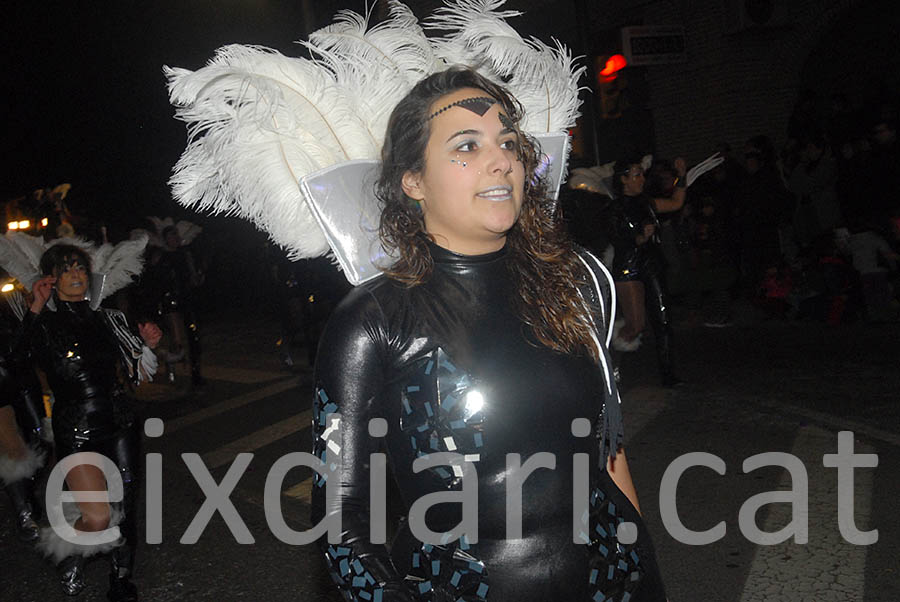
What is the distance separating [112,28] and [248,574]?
23.6 m

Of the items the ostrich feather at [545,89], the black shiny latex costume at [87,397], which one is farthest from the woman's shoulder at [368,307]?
the black shiny latex costume at [87,397]

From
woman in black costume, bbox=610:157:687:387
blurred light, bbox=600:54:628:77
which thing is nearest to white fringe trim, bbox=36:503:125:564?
woman in black costume, bbox=610:157:687:387

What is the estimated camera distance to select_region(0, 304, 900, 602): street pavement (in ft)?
13.3

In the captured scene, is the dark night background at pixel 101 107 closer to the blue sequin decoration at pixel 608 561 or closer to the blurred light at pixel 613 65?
the blurred light at pixel 613 65

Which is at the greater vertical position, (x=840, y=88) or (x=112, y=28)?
(x=112, y=28)

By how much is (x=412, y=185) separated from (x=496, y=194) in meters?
0.22

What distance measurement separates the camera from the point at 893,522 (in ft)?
14.0

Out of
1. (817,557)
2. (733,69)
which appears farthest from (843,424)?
(733,69)

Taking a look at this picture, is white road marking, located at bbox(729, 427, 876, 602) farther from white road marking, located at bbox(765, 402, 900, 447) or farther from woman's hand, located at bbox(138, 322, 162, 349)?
woman's hand, located at bbox(138, 322, 162, 349)

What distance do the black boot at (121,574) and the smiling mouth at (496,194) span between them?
3424 millimetres

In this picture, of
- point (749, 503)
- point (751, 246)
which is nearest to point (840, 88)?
point (751, 246)

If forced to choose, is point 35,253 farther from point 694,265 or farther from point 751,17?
point 751,17

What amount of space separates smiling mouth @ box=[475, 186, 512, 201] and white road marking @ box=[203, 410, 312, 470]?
5.54m

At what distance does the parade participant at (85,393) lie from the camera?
435cm
